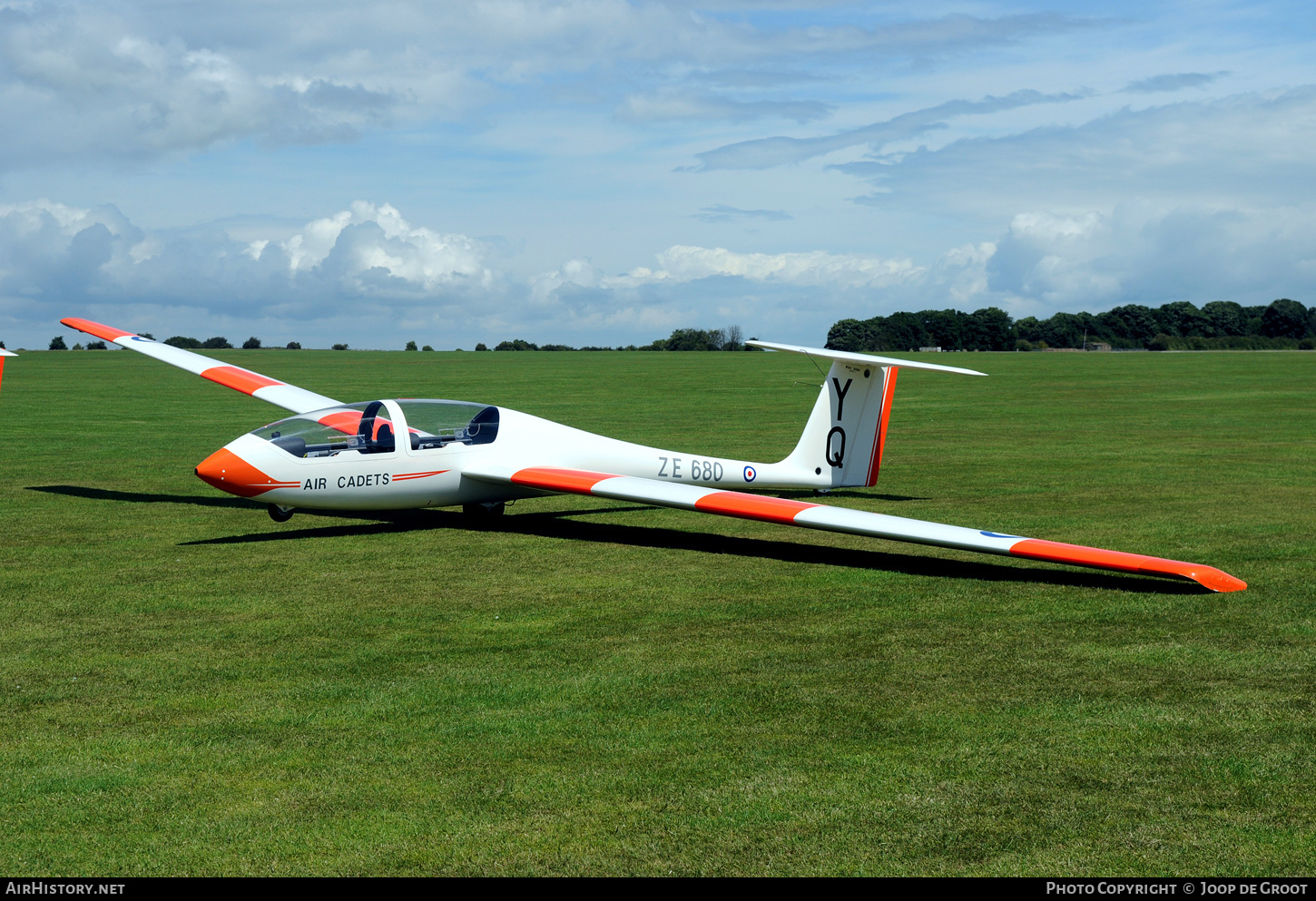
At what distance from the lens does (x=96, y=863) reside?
18.4 feet

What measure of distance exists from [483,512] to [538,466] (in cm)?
125

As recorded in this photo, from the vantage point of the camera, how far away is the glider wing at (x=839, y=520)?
11562 mm

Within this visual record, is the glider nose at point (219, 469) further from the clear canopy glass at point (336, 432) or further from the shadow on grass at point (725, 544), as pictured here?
the shadow on grass at point (725, 544)

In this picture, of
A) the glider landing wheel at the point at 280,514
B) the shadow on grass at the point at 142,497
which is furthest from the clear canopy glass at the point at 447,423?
the shadow on grass at the point at 142,497

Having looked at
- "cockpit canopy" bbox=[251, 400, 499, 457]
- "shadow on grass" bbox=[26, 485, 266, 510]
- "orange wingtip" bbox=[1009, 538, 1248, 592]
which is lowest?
"shadow on grass" bbox=[26, 485, 266, 510]

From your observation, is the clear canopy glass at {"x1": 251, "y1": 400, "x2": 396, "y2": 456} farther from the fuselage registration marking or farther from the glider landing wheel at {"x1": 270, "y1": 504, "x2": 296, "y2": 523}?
the fuselage registration marking

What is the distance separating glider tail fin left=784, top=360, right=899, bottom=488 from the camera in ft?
58.5

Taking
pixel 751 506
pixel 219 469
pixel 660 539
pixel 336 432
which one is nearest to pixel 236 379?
pixel 336 432

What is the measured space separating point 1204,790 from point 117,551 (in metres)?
12.7

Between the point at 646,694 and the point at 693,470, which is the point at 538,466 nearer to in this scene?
the point at 693,470

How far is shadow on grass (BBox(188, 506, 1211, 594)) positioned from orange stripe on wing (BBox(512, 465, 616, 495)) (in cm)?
76

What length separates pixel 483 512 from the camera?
17.0 meters

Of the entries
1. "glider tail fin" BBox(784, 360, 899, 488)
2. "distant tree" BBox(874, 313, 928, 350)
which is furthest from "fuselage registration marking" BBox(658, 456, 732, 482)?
"distant tree" BBox(874, 313, 928, 350)

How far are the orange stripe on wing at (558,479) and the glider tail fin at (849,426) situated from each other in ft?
12.5
